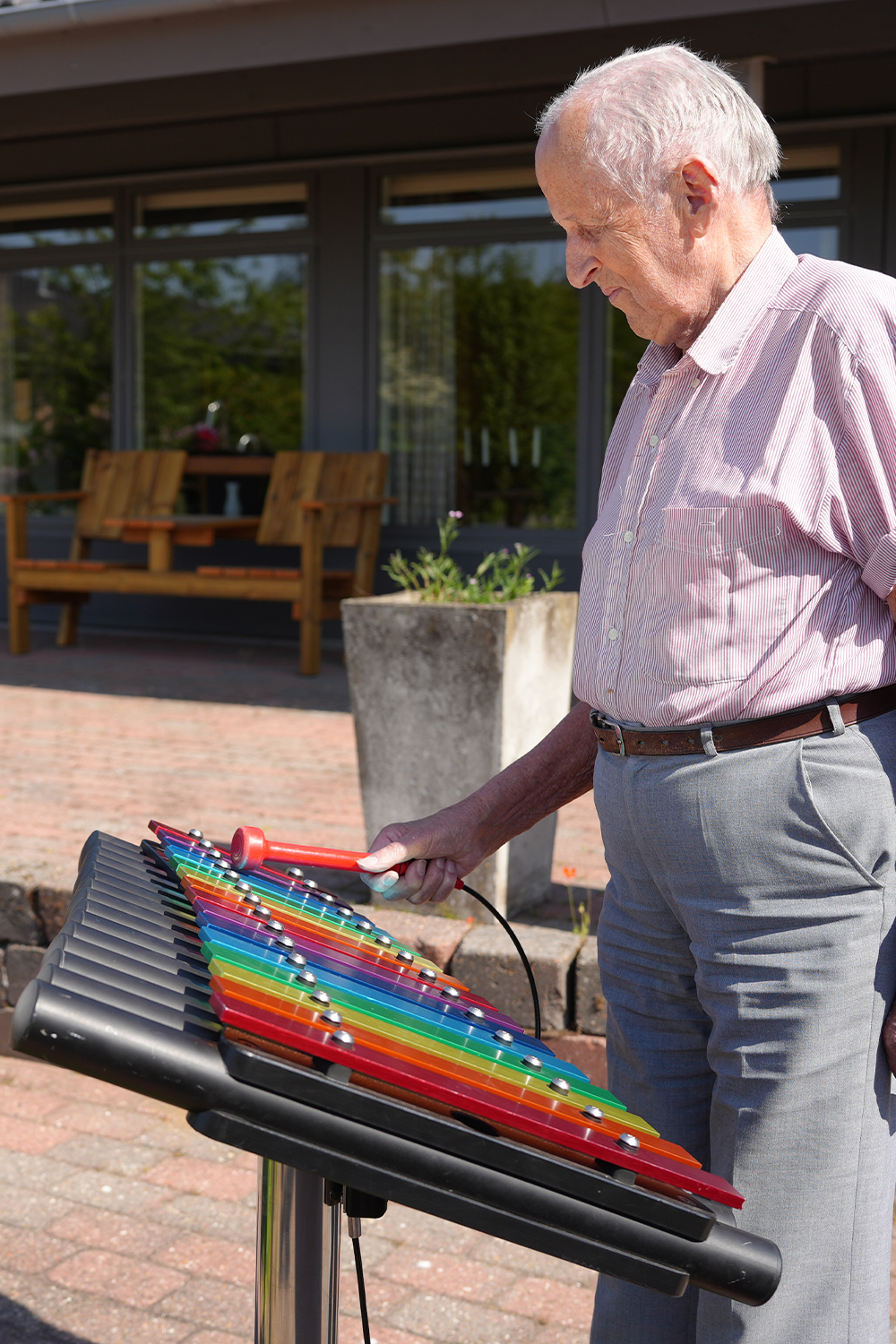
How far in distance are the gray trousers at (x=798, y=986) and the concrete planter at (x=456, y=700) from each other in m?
1.96

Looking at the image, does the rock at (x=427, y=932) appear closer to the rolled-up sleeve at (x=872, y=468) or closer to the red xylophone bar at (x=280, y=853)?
the red xylophone bar at (x=280, y=853)

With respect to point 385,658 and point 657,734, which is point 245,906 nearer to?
A: point 657,734

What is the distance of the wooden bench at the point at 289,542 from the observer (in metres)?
7.80

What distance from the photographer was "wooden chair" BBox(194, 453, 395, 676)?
7.74 metres

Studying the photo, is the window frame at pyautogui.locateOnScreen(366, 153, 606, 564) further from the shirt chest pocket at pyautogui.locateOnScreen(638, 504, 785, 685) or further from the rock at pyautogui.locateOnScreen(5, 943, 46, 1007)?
the shirt chest pocket at pyautogui.locateOnScreen(638, 504, 785, 685)

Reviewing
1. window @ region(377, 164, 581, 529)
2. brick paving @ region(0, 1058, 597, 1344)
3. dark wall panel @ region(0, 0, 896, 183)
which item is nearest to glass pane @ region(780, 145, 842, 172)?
dark wall panel @ region(0, 0, 896, 183)

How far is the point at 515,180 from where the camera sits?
8.64 m

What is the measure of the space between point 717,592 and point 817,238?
23.5ft

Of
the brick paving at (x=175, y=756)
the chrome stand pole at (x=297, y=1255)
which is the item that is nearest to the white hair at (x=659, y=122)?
the chrome stand pole at (x=297, y=1255)

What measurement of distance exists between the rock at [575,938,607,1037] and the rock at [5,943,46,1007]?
1.49 metres

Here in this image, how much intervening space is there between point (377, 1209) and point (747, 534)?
790mm

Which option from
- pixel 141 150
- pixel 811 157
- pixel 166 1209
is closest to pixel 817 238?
pixel 811 157

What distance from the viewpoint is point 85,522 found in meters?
9.41

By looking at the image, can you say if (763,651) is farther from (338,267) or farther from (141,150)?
(141,150)
